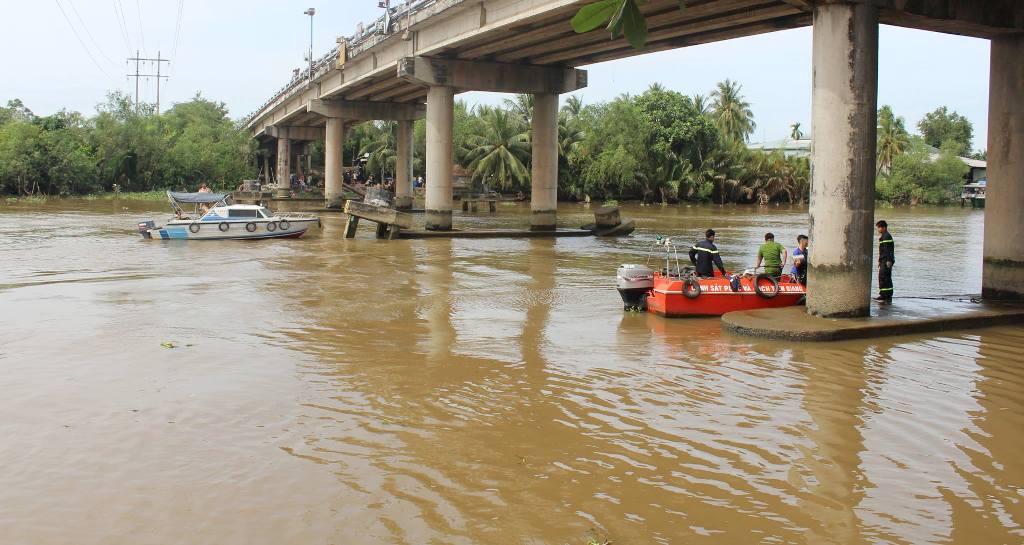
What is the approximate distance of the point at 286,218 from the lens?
102 feet

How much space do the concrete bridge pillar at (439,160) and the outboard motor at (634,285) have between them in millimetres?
20335

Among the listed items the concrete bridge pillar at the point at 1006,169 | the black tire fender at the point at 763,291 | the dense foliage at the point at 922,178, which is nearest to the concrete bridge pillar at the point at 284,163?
the dense foliage at the point at 922,178

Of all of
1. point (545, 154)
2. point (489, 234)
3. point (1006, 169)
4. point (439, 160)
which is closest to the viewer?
point (1006, 169)

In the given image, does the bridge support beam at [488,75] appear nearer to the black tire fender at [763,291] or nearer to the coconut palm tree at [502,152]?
the black tire fender at [763,291]

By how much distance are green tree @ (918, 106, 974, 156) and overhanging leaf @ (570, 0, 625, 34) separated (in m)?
130

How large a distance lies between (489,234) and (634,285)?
18.8 metres

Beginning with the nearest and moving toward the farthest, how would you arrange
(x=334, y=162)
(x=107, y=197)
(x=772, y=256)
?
(x=772, y=256)
(x=334, y=162)
(x=107, y=197)

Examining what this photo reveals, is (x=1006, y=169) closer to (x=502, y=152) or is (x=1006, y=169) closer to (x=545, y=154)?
(x=545, y=154)

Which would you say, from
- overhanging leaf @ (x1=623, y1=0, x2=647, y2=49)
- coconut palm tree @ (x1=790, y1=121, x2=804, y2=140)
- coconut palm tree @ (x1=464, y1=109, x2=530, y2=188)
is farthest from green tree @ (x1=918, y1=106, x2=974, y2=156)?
overhanging leaf @ (x1=623, y1=0, x2=647, y2=49)

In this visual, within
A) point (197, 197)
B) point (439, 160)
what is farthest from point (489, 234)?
point (197, 197)

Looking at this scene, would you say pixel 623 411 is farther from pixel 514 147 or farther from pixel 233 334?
pixel 514 147

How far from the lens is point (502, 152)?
232ft

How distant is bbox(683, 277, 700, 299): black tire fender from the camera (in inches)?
579

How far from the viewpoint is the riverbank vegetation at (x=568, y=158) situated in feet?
219
